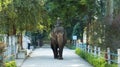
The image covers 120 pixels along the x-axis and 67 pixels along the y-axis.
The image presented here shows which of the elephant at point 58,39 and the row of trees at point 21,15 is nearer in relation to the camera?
the row of trees at point 21,15

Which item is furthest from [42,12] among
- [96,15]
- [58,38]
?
[96,15]

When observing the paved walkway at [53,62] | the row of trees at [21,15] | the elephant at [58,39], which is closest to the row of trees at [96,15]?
the row of trees at [21,15]

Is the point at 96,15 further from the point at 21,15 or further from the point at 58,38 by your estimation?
the point at 21,15

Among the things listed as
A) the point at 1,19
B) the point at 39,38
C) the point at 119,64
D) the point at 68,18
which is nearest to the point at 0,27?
the point at 1,19

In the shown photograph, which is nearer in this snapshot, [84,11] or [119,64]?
[119,64]

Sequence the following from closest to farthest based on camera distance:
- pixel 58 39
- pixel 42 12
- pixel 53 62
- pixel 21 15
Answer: pixel 53 62, pixel 21 15, pixel 58 39, pixel 42 12

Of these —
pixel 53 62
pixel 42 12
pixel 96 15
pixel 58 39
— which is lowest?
pixel 53 62

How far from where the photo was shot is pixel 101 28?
24.8 meters

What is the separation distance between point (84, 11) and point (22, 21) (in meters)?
5.24

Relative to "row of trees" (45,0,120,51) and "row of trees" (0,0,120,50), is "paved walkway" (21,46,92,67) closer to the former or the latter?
"row of trees" (45,0,120,51)

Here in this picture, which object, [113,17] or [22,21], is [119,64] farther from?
[22,21]

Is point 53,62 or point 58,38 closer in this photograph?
point 53,62

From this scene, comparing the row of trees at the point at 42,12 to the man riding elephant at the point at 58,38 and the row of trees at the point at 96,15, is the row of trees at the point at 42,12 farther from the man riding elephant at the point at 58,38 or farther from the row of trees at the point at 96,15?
the man riding elephant at the point at 58,38

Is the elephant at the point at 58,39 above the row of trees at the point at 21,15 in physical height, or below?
below
